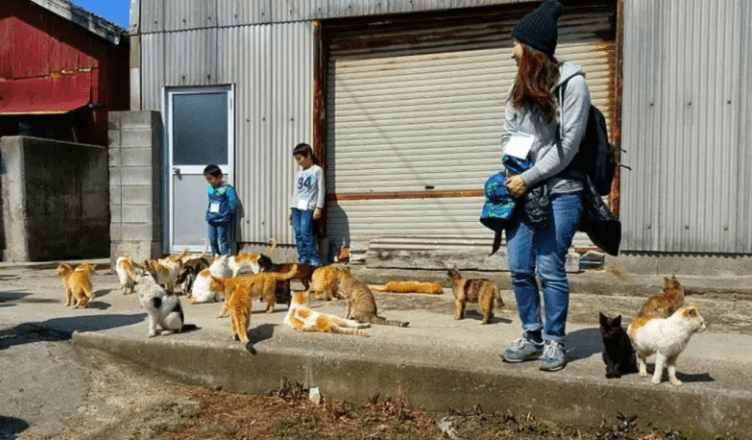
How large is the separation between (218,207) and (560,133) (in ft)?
20.5

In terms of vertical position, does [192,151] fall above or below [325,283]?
above

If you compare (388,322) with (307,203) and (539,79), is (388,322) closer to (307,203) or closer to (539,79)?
(539,79)

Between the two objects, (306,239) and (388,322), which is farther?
(306,239)

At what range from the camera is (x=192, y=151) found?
9.96m

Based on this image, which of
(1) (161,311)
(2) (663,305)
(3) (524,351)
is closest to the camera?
(3) (524,351)

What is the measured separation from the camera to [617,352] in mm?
3939

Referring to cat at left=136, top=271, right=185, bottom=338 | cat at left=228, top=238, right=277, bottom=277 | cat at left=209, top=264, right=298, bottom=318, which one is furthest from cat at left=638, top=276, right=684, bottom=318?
cat at left=228, top=238, right=277, bottom=277

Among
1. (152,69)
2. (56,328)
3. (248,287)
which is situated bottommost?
(56,328)

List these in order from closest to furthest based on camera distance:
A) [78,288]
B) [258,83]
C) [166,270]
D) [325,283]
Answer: [78,288] < [325,283] < [166,270] < [258,83]

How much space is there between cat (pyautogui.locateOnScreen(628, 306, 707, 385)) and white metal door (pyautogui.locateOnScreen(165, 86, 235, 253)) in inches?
269

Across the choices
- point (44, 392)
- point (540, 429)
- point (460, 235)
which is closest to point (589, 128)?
point (540, 429)

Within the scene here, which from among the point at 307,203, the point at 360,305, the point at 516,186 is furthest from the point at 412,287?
the point at 516,186

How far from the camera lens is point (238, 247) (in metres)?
9.59

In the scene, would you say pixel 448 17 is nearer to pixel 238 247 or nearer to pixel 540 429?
pixel 238 247
